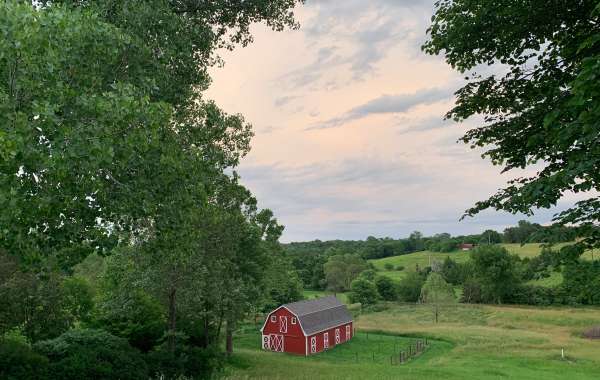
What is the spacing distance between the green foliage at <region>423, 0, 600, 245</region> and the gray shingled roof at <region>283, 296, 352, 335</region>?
38.3 m

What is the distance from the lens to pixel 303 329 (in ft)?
160

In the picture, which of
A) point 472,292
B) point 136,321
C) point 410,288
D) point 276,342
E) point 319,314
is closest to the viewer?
point 136,321

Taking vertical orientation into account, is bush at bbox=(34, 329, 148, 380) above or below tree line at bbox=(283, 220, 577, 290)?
below

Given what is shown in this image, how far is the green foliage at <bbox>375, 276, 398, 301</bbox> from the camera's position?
97188mm

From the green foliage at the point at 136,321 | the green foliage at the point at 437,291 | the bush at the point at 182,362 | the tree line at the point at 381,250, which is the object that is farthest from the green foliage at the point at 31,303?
the green foliage at the point at 437,291

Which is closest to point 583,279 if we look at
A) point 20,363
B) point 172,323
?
point 20,363

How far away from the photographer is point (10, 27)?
347 inches

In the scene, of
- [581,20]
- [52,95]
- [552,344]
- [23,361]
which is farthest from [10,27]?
[552,344]

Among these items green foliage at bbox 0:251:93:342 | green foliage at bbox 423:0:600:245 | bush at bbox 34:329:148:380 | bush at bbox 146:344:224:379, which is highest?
green foliage at bbox 423:0:600:245

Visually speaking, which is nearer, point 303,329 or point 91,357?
point 91,357

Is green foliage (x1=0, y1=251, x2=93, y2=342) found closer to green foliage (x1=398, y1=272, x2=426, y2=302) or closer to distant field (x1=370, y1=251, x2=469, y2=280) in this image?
green foliage (x1=398, y1=272, x2=426, y2=302)

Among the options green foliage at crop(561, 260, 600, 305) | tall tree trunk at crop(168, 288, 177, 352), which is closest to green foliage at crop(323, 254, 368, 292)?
tall tree trunk at crop(168, 288, 177, 352)

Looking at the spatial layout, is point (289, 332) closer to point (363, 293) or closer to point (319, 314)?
point (319, 314)

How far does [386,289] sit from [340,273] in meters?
16.8
